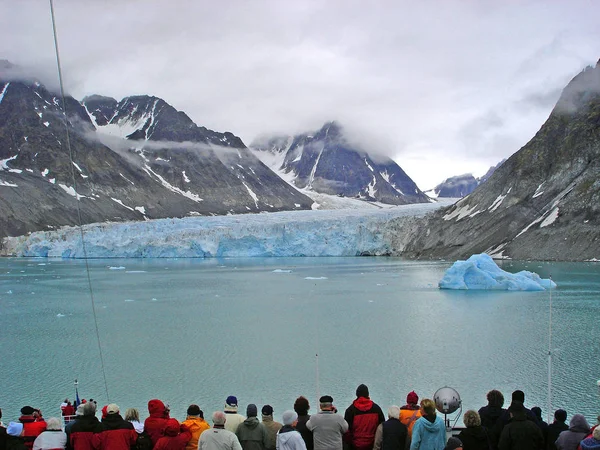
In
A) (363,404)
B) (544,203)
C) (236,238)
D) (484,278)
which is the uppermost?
(544,203)

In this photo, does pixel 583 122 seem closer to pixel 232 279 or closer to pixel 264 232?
pixel 264 232

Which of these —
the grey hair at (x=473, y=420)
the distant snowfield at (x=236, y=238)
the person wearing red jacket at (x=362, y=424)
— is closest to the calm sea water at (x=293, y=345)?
the person wearing red jacket at (x=362, y=424)

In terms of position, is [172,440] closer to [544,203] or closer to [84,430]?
[84,430]

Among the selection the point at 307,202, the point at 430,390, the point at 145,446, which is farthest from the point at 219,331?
the point at 307,202

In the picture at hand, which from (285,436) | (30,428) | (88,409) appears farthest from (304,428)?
(30,428)

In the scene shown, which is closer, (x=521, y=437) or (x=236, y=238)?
(x=521, y=437)
